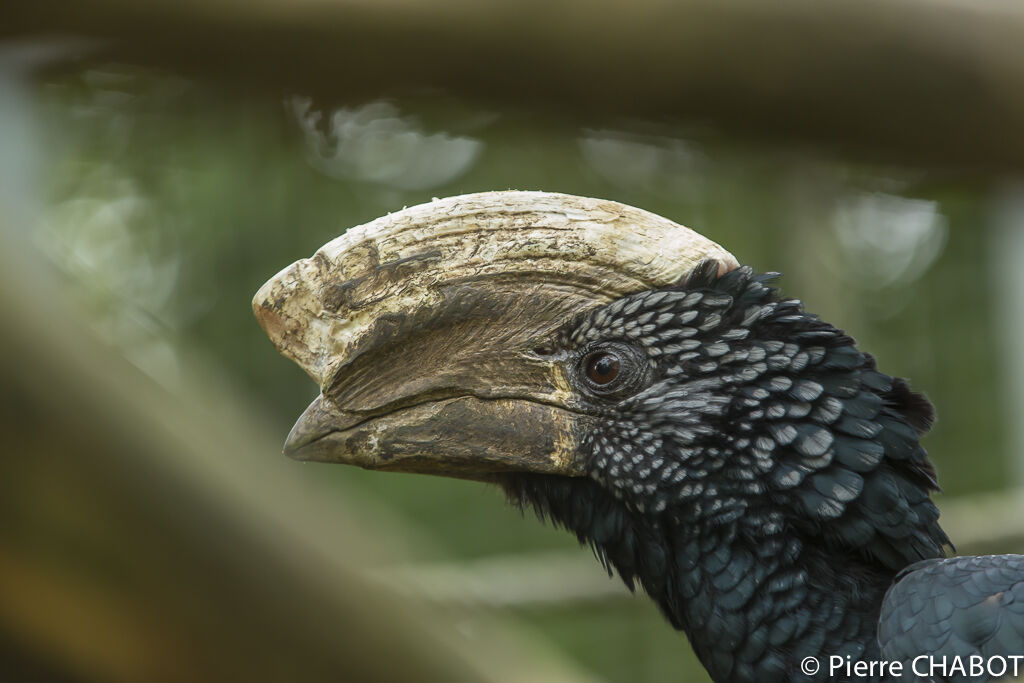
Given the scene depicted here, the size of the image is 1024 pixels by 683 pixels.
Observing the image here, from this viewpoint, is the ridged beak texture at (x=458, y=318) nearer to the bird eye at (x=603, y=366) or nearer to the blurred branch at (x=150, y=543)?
the bird eye at (x=603, y=366)

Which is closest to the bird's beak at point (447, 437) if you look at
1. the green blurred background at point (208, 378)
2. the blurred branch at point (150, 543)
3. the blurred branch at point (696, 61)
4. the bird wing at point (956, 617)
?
the green blurred background at point (208, 378)

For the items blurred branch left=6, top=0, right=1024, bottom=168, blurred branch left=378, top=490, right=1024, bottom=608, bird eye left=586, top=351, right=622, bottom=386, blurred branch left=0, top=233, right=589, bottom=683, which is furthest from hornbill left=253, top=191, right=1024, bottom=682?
blurred branch left=378, top=490, right=1024, bottom=608

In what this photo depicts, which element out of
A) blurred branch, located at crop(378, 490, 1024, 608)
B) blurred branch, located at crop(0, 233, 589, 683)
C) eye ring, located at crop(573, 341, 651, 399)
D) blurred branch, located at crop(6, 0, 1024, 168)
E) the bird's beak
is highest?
blurred branch, located at crop(378, 490, 1024, 608)

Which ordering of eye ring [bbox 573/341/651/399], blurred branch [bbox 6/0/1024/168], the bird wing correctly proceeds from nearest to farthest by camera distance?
blurred branch [bbox 6/0/1024/168]
the bird wing
eye ring [bbox 573/341/651/399]

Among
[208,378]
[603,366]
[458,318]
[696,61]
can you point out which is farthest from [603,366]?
[696,61]

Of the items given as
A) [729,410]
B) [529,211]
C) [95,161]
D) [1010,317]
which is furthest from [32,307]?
[1010,317]

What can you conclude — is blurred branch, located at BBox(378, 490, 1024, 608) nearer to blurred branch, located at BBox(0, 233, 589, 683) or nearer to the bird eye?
the bird eye

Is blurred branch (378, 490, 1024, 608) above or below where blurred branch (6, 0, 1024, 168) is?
above

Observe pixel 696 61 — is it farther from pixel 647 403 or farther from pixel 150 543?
pixel 647 403

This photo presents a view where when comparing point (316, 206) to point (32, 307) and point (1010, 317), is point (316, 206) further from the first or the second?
point (32, 307)
